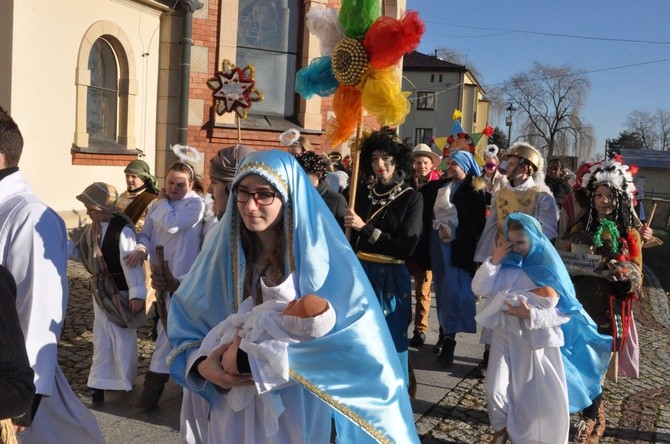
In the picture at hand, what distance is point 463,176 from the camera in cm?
656

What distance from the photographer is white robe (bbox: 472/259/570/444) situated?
4.15m

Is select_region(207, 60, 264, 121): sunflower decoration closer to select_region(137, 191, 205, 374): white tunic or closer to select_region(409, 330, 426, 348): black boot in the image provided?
select_region(137, 191, 205, 374): white tunic

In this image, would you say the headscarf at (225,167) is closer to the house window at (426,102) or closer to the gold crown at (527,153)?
the gold crown at (527,153)

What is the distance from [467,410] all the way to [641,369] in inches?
96.0

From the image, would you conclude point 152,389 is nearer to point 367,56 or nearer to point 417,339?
point 367,56

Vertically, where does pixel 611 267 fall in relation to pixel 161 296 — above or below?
above

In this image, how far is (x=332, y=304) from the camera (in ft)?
7.57

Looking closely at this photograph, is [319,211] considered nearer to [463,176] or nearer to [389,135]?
[389,135]

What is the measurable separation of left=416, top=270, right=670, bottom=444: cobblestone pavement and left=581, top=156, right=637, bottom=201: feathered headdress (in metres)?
1.65

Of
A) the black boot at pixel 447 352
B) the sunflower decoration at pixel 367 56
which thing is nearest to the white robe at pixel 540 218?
the black boot at pixel 447 352

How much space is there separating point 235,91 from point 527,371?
4999mm

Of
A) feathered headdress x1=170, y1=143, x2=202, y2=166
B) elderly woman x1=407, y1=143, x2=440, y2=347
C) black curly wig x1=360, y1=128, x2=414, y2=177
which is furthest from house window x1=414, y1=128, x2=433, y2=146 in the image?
black curly wig x1=360, y1=128, x2=414, y2=177

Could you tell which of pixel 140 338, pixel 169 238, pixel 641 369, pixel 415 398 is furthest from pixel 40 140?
pixel 641 369

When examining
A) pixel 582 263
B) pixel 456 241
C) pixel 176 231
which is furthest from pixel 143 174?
pixel 582 263
